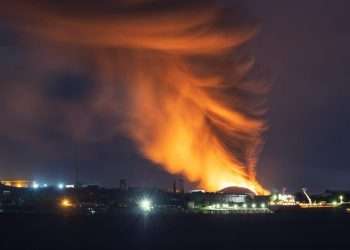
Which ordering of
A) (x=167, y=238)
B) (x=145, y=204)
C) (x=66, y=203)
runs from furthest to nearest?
(x=145, y=204) → (x=66, y=203) → (x=167, y=238)

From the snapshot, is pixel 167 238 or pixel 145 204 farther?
pixel 145 204

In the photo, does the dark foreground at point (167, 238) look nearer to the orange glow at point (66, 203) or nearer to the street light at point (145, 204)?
the street light at point (145, 204)

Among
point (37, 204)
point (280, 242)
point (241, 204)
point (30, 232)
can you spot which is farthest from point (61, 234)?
point (37, 204)

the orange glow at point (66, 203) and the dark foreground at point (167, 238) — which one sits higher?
the orange glow at point (66, 203)

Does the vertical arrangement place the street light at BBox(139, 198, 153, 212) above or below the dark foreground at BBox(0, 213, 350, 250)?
above

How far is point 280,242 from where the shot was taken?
6988cm

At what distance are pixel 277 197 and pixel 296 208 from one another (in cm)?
470

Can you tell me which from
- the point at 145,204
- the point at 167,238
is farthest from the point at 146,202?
the point at 167,238

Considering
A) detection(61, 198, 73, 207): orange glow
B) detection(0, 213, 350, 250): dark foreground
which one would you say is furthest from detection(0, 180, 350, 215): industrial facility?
detection(0, 213, 350, 250): dark foreground

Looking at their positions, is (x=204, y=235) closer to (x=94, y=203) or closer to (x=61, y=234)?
(x=61, y=234)

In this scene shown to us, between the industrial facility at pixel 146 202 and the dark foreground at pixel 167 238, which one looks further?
the industrial facility at pixel 146 202

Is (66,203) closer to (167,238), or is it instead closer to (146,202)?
(146,202)

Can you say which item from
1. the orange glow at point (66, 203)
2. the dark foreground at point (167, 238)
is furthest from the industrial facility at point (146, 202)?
the dark foreground at point (167, 238)

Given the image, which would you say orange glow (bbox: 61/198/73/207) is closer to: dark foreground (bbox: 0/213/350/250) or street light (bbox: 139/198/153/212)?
street light (bbox: 139/198/153/212)
